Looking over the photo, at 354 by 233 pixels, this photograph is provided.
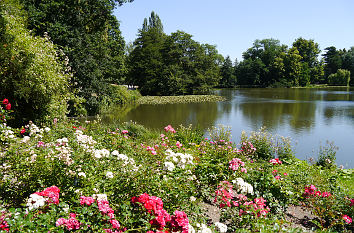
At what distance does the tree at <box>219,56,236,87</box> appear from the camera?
63594 millimetres

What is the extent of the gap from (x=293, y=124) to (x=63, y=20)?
14805 millimetres

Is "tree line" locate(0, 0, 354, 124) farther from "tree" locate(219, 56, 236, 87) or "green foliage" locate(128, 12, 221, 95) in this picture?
"tree" locate(219, 56, 236, 87)

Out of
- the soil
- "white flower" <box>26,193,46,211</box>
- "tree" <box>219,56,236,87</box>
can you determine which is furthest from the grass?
"tree" <box>219,56,236,87</box>

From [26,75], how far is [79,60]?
308 inches

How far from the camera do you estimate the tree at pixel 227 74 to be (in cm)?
6359

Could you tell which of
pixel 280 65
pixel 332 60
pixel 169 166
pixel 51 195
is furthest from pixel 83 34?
pixel 332 60

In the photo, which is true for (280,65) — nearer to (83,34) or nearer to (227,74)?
(227,74)

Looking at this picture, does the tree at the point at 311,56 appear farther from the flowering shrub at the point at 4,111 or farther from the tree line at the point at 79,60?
the flowering shrub at the point at 4,111

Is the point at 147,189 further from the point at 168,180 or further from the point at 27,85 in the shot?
the point at 27,85

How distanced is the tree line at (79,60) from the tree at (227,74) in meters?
18.0

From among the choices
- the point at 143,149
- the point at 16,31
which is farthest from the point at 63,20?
the point at 143,149

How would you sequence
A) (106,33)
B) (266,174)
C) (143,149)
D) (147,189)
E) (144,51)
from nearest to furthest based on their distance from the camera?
(147,189)
(266,174)
(143,149)
(106,33)
(144,51)

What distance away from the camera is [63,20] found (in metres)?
15.8

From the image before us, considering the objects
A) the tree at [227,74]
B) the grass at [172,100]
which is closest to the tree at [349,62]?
the tree at [227,74]
